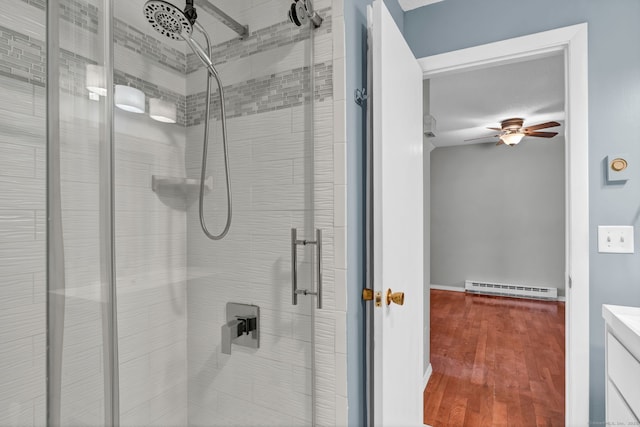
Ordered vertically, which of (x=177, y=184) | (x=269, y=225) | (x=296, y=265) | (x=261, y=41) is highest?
(x=261, y=41)

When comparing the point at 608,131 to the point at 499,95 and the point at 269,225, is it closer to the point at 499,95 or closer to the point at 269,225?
the point at 269,225

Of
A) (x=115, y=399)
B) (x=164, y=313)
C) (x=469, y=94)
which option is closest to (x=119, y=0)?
(x=164, y=313)

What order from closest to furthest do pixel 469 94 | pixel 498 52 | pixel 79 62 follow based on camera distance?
1. pixel 79 62
2. pixel 498 52
3. pixel 469 94

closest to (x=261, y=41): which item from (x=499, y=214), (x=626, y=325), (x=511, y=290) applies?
(x=626, y=325)

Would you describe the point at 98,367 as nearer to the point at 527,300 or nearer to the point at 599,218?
the point at 599,218

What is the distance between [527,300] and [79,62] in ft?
20.3

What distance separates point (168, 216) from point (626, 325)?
1.46m

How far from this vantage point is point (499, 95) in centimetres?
355

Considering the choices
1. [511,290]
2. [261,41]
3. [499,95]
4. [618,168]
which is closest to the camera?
[261,41]

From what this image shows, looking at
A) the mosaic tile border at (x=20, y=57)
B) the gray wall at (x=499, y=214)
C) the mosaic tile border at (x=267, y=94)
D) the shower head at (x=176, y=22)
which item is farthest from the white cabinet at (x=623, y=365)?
the gray wall at (x=499, y=214)

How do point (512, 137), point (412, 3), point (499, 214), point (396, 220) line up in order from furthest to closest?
point (499, 214)
point (512, 137)
point (412, 3)
point (396, 220)

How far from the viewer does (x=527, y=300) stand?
17.7 ft

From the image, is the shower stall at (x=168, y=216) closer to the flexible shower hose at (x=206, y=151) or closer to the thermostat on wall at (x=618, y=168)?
the flexible shower hose at (x=206, y=151)

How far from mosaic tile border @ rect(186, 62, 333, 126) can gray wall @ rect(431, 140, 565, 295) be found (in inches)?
209
